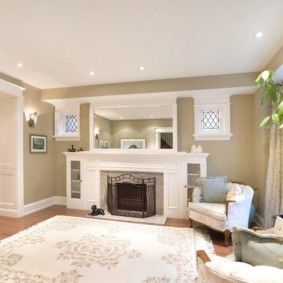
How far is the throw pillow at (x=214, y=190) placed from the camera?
3.72 m

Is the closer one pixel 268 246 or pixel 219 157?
pixel 268 246

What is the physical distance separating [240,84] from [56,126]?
13.7 ft

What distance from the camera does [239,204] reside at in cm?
318

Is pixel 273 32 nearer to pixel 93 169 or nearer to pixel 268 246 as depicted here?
pixel 268 246

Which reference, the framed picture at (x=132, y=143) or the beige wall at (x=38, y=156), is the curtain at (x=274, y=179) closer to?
the framed picture at (x=132, y=143)

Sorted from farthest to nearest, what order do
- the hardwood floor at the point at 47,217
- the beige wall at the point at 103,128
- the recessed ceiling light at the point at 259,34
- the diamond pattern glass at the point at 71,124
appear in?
the diamond pattern glass at the point at 71,124 < the beige wall at the point at 103,128 < the hardwood floor at the point at 47,217 < the recessed ceiling light at the point at 259,34

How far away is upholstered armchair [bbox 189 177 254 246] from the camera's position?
315 centimetres

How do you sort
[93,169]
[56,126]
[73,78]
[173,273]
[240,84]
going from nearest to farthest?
[173,273] < [240,84] < [73,78] < [93,169] < [56,126]

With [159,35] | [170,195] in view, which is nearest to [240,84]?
[159,35]

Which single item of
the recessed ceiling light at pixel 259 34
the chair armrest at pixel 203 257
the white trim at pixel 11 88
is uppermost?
the recessed ceiling light at pixel 259 34

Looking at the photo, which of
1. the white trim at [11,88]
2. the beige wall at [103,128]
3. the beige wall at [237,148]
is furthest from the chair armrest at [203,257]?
the white trim at [11,88]

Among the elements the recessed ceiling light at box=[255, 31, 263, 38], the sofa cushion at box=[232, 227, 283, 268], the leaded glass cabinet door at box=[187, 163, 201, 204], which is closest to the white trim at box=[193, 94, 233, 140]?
the leaded glass cabinet door at box=[187, 163, 201, 204]

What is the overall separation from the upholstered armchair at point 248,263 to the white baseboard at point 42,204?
4282mm

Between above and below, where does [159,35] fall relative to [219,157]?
above
